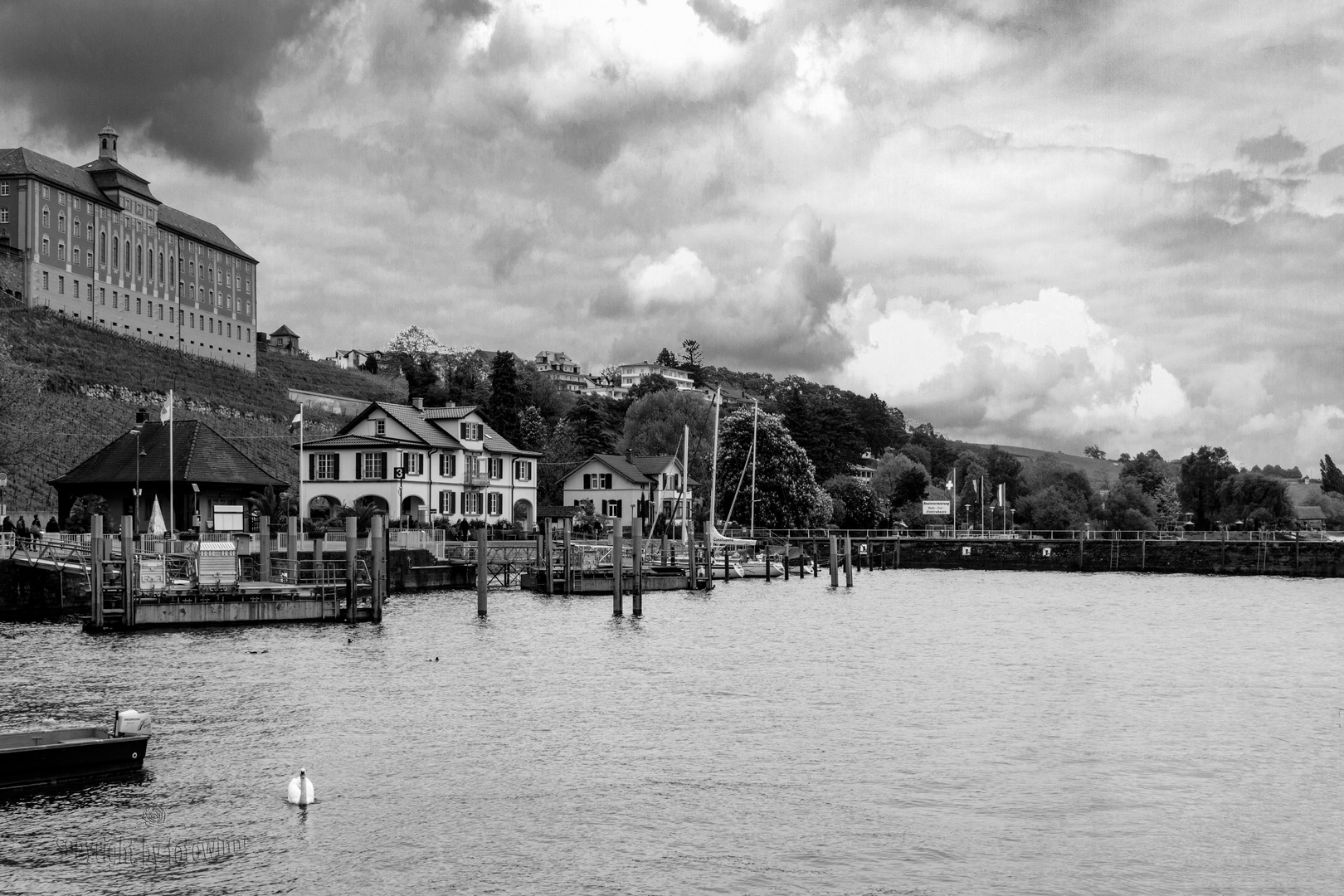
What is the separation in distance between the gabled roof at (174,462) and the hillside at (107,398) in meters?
6.51

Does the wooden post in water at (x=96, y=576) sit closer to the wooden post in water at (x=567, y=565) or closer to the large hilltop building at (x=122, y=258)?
the wooden post in water at (x=567, y=565)

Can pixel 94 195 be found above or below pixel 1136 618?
above

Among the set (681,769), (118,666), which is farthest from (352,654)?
(681,769)

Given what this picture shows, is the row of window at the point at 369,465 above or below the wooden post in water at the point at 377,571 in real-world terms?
above

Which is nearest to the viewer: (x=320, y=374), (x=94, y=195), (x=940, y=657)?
(x=940, y=657)

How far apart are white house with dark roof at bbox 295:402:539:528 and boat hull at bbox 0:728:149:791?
194ft

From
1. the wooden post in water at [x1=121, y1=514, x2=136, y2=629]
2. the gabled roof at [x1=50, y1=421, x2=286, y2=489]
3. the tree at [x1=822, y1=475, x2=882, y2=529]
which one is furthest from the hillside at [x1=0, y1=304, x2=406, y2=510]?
the tree at [x1=822, y1=475, x2=882, y2=529]

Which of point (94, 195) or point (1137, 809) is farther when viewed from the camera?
point (94, 195)

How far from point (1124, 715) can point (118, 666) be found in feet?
92.6

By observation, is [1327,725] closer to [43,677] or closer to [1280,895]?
[1280,895]

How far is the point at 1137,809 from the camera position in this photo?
2439cm

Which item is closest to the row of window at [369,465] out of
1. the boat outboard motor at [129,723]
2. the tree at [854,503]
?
the tree at [854,503]

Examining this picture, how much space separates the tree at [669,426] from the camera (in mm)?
138750

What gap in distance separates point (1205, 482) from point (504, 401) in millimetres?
93028
